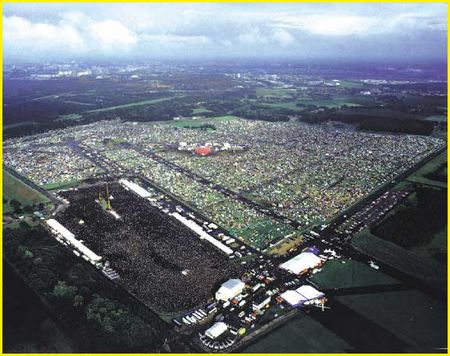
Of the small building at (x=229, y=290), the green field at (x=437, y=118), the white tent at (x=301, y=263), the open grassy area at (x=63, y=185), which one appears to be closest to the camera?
the small building at (x=229, y=290)

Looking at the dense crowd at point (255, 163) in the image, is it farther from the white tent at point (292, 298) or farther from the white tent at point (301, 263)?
the white tent at point (292, 298)

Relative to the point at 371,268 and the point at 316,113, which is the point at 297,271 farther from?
the point at 316,113

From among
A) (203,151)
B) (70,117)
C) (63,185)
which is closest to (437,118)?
(203,151)

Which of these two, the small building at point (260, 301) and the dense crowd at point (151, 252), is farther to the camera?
the dense crowd at point (151, 252)

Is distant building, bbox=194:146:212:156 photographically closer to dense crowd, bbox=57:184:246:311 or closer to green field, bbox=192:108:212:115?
dense crowd, bbox=57:184:246:311

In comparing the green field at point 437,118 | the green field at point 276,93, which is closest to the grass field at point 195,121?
the green field at point 276,93

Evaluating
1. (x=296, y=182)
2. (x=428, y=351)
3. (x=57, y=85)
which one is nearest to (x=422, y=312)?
(x=428, y=351)

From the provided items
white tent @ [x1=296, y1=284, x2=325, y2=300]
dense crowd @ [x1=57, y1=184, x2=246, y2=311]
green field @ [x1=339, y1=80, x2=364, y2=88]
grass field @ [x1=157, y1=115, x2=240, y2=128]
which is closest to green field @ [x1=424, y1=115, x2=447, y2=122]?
grass field @ [x1=157, y1=115, x2=240, y2=128]
